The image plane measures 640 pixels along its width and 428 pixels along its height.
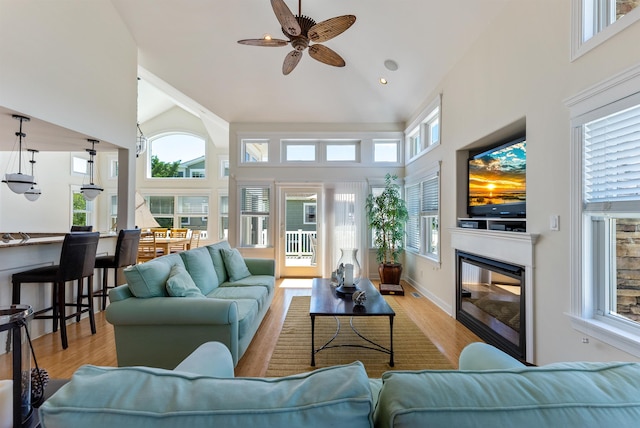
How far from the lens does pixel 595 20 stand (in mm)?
1872

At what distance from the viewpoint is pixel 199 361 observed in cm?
113

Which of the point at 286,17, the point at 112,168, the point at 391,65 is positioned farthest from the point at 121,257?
the point at 112,168

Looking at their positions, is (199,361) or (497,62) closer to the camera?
(199,361)

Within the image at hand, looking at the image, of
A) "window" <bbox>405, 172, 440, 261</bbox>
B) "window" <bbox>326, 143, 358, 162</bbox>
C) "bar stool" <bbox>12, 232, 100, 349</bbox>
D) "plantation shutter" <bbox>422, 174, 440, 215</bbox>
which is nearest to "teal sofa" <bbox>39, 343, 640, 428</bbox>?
"bar stool" <bbox>12, 232, 100, 349</bbox>

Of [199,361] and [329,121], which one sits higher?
[329,121]

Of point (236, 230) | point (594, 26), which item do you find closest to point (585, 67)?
point (594, 26)

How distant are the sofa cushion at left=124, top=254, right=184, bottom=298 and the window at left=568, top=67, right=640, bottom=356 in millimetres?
3058

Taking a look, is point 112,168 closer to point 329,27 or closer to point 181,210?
point 181,210

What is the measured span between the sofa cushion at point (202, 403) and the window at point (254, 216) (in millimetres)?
5449

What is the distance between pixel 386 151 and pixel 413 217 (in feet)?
5.12

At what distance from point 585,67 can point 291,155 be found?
4.85m

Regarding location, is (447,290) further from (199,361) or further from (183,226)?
(183,226)

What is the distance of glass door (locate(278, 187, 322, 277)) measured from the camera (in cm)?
606

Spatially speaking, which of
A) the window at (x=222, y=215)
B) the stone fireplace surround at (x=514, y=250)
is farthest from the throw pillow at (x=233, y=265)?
the window at (x=222, y=215)
